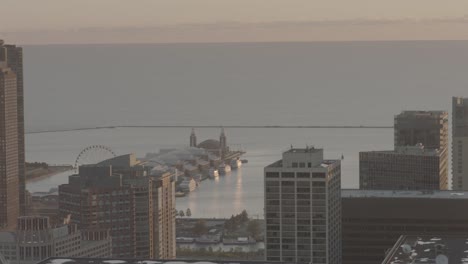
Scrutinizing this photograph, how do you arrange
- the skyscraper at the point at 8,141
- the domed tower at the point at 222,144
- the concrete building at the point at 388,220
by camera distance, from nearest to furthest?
the concrete building at the point at 388,220 → the skyscraper at the point at 8,141 → the domed tower at the point at 222,144

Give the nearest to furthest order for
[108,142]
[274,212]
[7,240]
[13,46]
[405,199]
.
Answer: [274,212]
[405,199]
[7,240]
[13,46]
[108,142]

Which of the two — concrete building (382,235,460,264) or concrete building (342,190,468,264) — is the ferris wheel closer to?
concrete building (342,190,468,264)

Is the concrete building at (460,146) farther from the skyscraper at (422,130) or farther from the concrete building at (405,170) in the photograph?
the concrete building at (405,170)

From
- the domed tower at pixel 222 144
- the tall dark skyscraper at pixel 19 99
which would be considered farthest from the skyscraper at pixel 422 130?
the domed tower at pixel 222 144

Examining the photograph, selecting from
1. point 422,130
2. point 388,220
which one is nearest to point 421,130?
point 422,130

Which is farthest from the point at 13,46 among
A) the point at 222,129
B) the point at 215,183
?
the point at 222,129

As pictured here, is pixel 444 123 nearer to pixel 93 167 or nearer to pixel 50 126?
pixel 93 167
